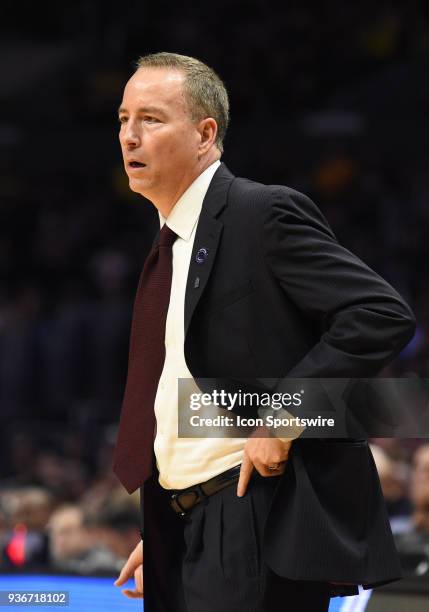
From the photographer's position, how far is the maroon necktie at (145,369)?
2.19 m

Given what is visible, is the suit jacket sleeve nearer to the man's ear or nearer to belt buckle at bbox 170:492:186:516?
the man's ear

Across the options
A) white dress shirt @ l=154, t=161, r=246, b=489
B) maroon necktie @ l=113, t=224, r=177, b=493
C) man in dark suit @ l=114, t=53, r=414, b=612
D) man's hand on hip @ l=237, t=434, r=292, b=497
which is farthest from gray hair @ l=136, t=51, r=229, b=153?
man's hand on hip @ l=237, t=434, r=292, b=497

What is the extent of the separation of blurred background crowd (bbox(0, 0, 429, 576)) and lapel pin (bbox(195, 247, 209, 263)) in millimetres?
4380

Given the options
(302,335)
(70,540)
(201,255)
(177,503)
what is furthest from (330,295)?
(70,540)

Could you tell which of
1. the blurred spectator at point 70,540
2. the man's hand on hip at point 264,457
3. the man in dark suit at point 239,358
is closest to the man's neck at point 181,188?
the man in dark suit at point 239,358

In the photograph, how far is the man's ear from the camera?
7.31 ft

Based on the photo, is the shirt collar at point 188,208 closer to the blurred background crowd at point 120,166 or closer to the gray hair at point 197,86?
the gray hair at point 197,86

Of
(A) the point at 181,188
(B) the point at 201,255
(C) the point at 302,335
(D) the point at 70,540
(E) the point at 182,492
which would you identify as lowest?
(D) the point at 70,540

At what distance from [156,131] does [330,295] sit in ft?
1.59

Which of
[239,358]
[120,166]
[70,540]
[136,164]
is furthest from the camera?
[120,166]

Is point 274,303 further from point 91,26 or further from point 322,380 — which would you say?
point 91,26

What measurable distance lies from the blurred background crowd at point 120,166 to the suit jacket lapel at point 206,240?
4.32 m

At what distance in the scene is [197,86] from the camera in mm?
2219

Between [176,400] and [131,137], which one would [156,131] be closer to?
[131,137]
